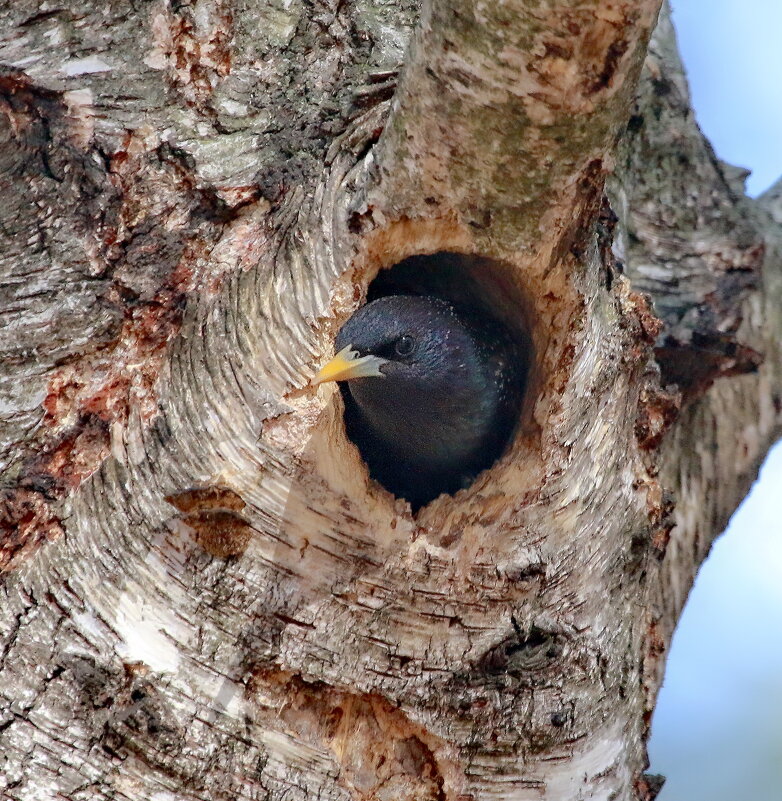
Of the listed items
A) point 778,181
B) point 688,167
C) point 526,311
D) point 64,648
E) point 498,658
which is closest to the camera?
point 64,648

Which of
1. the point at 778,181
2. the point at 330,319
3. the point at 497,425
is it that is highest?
the point at 778,181

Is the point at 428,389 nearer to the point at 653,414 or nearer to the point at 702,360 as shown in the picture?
the point at 702,360

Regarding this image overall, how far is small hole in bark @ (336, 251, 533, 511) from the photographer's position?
3.70m

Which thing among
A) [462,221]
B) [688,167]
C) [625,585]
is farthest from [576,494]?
[688,167]

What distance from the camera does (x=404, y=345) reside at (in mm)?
3902

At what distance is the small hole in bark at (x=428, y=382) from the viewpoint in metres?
3.70

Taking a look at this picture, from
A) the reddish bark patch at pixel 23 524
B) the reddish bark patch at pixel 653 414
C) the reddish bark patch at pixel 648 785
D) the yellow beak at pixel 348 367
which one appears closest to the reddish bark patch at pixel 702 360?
the reddish bark patch at pixel 653 414

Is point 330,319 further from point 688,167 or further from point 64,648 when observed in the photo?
point 688,167

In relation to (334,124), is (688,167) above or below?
above

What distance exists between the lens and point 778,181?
12.4 feet

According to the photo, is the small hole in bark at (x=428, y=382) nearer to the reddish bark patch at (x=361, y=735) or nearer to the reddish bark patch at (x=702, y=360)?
the reddish bark patch at (x=702, y=360)

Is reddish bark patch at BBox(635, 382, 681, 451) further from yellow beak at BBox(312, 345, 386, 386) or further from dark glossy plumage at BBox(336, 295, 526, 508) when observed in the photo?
dark glossy plumage at BBox(336, 295, 526, 508)

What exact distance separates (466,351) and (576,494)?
1.66 meters

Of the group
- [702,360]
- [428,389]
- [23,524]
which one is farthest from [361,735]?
[428,389]
